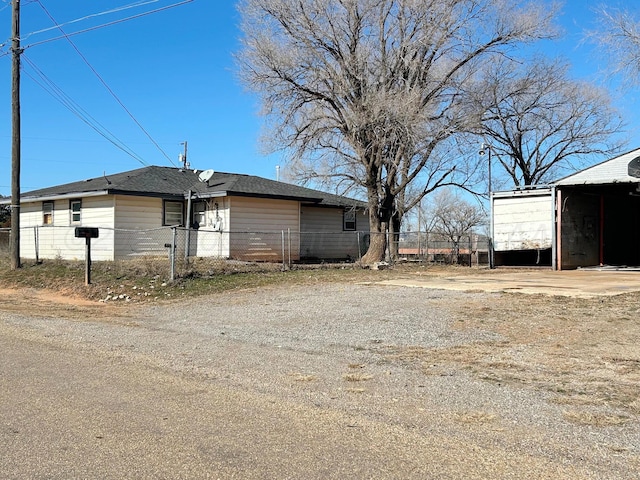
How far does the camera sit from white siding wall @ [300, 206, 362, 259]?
25.5 m

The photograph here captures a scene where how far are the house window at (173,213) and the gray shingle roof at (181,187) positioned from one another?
563mm

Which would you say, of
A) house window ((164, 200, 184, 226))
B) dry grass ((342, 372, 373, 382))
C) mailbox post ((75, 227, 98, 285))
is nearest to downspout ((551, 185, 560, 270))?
house window ((164, 200, 184, 226))

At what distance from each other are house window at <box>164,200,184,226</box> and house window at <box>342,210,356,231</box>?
26.6 feet

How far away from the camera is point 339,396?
222 inches

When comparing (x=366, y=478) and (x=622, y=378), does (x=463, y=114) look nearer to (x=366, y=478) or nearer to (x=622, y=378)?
(x=622, y=378)

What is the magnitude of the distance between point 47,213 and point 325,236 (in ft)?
38.7

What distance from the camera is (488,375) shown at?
641 centimetres

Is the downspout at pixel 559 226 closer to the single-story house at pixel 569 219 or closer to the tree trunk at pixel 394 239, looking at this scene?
the single-story house at pixel 569 219

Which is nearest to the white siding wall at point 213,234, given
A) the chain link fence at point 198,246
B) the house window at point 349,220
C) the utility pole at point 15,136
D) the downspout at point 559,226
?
the chain link fence at point 198,246

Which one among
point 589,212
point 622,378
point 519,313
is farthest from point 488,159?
point 622,378

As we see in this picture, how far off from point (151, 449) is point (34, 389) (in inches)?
92.9

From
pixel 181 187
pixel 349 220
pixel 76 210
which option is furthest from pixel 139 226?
pixel 349 220

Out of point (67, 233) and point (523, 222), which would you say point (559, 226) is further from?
point (67, 233)

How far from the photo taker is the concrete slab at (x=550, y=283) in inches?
533
